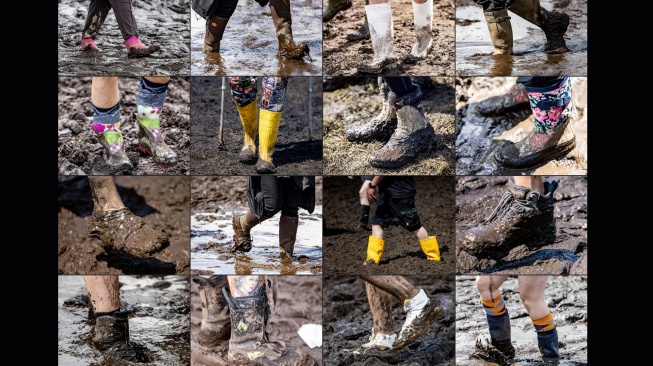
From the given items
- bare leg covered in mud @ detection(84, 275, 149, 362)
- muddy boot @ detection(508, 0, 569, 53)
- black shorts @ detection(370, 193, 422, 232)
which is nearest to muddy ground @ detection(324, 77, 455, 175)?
black shorts @ detection(370, 193, 422, 232)

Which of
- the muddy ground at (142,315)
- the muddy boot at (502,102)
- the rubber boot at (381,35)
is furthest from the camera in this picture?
the muddy ground at (142,315)

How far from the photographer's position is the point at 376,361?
6.85 m

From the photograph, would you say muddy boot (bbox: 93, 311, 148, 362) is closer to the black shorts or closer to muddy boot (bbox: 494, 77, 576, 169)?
the black shorts

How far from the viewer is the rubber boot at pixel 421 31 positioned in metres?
6.73

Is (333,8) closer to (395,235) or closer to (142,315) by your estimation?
(395,235)

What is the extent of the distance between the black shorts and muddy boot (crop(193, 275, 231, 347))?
2.64 feet

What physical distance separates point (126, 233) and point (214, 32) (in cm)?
106

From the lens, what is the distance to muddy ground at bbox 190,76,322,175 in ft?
22.1

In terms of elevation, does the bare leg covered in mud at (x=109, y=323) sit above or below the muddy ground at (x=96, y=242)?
below

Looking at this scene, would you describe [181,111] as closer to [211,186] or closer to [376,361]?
[211,186]

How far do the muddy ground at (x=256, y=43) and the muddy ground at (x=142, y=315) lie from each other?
1075 mm

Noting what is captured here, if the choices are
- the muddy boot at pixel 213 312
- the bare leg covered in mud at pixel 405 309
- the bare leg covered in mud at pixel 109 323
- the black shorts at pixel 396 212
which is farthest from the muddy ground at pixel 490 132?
the bare leg covered in mud at pixel 109 323

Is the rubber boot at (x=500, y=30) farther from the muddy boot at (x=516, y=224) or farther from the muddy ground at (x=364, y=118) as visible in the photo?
the muddy boot at (x=516, y=224)

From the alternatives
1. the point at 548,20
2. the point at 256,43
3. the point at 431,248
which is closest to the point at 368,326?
the point at 431,248
